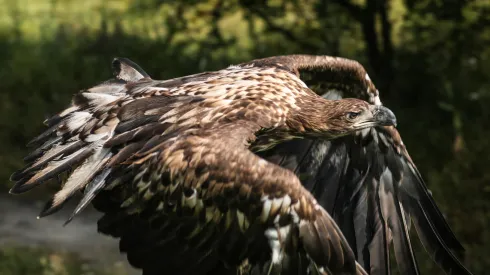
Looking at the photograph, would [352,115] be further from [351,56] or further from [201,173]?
[351,56]

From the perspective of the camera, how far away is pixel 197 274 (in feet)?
17.0

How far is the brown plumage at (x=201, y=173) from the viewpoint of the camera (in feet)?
16.4

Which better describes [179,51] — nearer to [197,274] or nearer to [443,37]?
[443,37]

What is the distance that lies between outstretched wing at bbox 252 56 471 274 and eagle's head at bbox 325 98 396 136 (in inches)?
23.4

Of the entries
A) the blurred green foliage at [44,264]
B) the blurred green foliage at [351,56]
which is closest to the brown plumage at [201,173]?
the blurred green foliage at [351,56]

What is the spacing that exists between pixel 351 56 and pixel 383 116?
4.55 metres

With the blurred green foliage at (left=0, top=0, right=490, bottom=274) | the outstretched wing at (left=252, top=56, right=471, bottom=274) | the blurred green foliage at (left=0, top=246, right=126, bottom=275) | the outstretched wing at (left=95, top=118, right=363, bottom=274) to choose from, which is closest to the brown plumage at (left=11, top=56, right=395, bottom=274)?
the outstretched wing at (left=95, top=118, right=363, bottom=274)

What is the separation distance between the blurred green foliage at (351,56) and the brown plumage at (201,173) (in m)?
2.23

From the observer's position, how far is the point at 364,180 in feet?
21.4

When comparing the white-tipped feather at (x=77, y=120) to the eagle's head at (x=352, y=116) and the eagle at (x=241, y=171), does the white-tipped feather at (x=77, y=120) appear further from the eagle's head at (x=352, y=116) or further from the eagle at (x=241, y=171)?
the eagle's head at (x=352, y=116)

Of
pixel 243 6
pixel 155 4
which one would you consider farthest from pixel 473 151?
pixel 155 4

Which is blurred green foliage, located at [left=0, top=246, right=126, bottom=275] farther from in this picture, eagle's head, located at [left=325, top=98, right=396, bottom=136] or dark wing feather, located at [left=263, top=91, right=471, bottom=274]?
eagle's head, located at [left=325, top=98, right=396, bottom=136]

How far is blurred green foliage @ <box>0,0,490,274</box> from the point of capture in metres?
7.99

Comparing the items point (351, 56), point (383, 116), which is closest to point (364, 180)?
point (383, 116)
